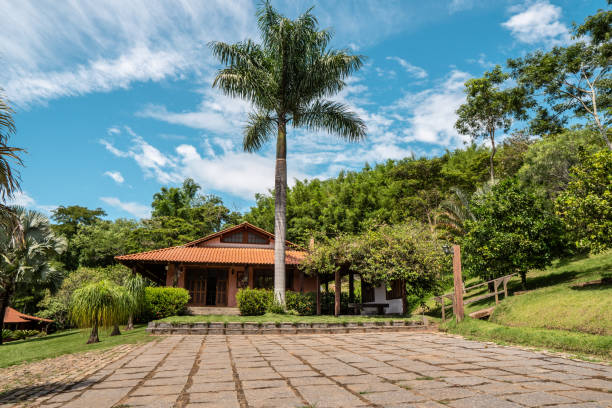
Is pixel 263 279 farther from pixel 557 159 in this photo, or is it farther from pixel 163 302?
pixel 557 159

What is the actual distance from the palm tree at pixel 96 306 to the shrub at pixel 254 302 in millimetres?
5247

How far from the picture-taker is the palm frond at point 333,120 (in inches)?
603

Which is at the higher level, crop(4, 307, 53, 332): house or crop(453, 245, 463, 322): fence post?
crop(453, 245, 463, 322): fence post

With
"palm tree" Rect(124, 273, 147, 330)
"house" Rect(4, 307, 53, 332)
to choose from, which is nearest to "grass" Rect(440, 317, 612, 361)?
"palm tree" Rect(124, 273, 147, 330)

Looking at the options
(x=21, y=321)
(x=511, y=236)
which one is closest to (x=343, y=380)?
(x=511, y=236)

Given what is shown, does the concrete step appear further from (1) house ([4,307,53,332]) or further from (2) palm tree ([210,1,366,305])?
(1) house ([4,307,53,332])

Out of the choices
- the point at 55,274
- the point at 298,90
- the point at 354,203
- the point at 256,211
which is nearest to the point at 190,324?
the point at 298,90

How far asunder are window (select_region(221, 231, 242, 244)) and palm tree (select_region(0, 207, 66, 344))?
8599mm

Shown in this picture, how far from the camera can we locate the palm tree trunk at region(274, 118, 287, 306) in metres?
13.8

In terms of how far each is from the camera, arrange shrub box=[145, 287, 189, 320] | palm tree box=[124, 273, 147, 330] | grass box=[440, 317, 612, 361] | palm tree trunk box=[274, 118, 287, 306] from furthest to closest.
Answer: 1. shrub box=[145, 287, 189, 320]
2. palm tree trunk box=[274, 118, 287, 306]
3. palm tree box=[124, 273, 147, 330]
4. grass box=[440, 317, 612, 361]

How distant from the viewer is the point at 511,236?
1348 centimetres

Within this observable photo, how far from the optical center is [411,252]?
44.5ft

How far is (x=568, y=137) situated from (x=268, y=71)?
56.0 feet

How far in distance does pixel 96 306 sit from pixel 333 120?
11077mm
